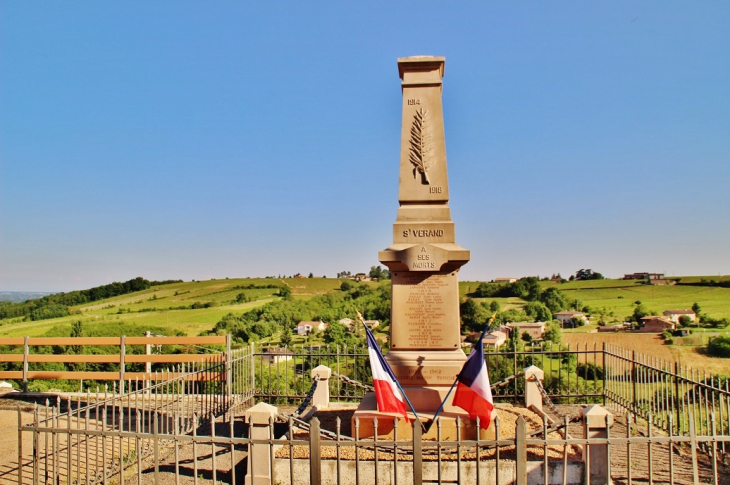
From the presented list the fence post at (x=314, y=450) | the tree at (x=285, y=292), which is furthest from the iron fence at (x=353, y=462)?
the tree at (x=285, y=292)

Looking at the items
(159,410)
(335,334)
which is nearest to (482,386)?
(159,410)

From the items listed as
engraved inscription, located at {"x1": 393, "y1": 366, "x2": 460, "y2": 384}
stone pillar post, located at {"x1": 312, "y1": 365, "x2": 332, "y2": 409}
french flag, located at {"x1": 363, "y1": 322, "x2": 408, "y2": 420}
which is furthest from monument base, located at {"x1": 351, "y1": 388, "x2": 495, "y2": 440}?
stone pillar post, located at {"x1": 312, "y1": 365, "x2": 332, "y2": 409}

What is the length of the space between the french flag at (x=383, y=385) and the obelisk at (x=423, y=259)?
1.22 metres

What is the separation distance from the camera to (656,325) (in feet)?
126

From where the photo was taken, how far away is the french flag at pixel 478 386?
623 cm

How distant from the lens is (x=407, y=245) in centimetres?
840

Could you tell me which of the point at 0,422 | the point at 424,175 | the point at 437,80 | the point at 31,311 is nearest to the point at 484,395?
the point at 424,175

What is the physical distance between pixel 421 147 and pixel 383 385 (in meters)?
4.02

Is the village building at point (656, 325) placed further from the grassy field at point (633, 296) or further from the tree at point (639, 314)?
the grassy field at point (633, 296)

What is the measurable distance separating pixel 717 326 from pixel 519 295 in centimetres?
2335

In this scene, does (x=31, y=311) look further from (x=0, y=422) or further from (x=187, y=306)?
(x=0, y=422)

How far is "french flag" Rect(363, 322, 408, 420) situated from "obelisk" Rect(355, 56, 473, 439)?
1217 mm

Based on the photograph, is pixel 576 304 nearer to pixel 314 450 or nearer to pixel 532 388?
pixel 532 388

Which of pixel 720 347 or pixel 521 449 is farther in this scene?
pixel 720 347
